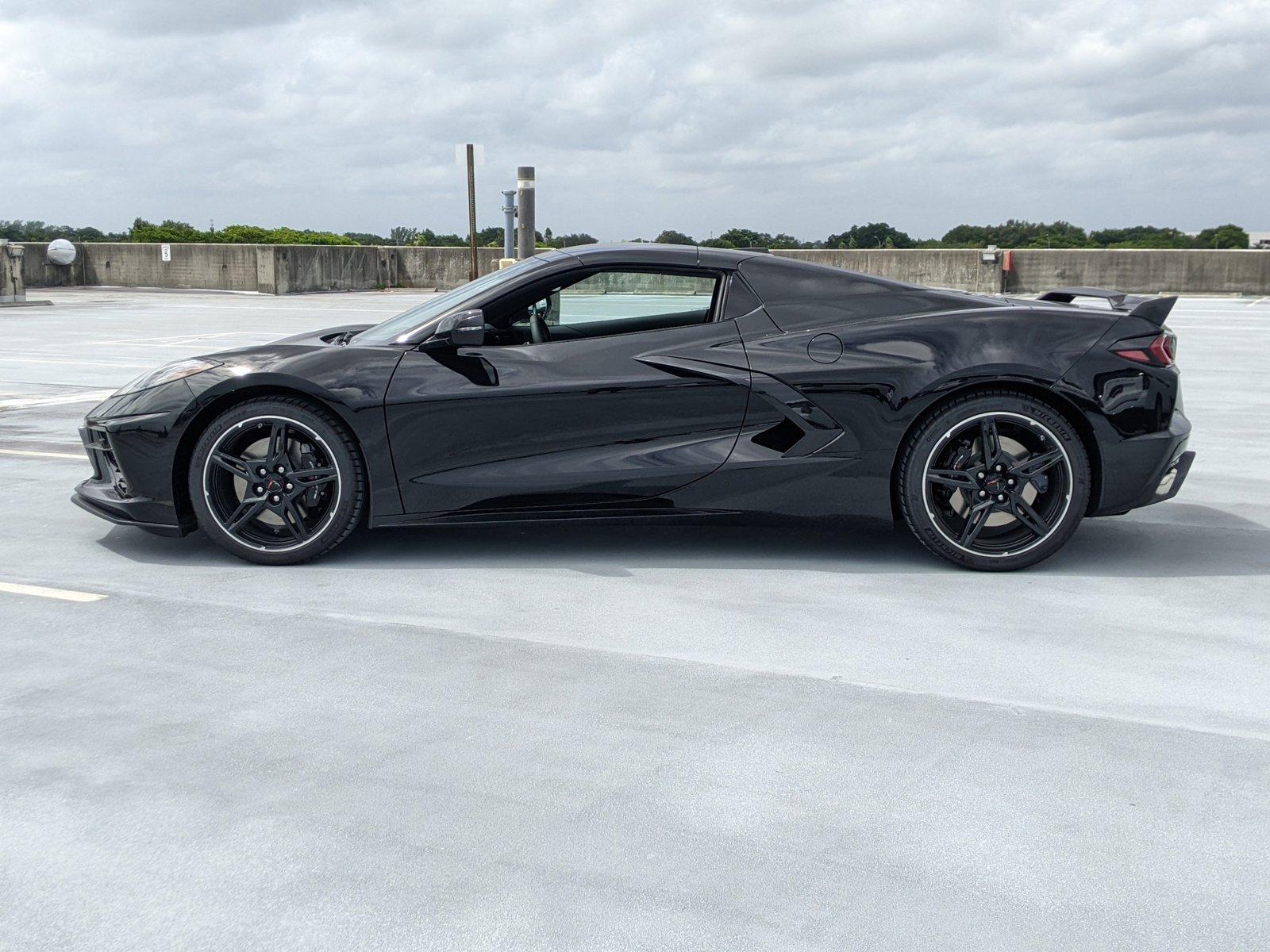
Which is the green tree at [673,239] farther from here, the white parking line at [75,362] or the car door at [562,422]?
the white parking line at [75,362]

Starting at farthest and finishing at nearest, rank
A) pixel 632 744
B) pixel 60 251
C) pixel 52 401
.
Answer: pixel 60 251, pixel 52 401, pixel 632 744

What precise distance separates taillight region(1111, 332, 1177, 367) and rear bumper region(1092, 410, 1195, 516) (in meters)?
0.24

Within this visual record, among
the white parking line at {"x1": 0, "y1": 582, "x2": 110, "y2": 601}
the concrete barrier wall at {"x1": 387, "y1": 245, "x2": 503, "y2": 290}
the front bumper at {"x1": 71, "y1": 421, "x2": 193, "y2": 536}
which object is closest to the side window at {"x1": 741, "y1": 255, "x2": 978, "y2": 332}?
the front bumper at {"x1": 71, "y1": 421, "x2": 193, "y2": 536}

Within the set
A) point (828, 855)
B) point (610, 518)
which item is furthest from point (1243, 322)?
point (828, 855)

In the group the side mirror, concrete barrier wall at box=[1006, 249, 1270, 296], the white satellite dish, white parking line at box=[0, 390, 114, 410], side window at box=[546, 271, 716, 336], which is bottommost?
white parking line at box=[0, 390, 114, 410]

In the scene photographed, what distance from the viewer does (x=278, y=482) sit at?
5012 millimetres

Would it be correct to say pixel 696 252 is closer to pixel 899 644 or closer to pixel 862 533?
pixel 862 533

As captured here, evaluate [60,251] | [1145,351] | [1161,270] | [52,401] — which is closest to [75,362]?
[52,401]

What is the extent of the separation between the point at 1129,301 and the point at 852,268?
97.9ft

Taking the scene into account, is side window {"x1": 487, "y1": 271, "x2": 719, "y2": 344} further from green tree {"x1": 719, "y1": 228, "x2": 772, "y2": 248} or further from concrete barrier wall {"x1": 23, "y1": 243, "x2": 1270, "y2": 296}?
concrete barrier wall {"x1": 23, "y1": 243, "x2": 1270, "y2": 296}

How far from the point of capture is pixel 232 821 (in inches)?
111

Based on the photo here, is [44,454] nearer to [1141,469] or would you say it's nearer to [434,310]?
[434,310]

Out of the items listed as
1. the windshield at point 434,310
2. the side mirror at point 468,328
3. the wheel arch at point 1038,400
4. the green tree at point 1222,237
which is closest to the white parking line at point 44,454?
the windshield at point 434,310

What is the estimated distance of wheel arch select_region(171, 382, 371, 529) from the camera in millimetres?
4973
